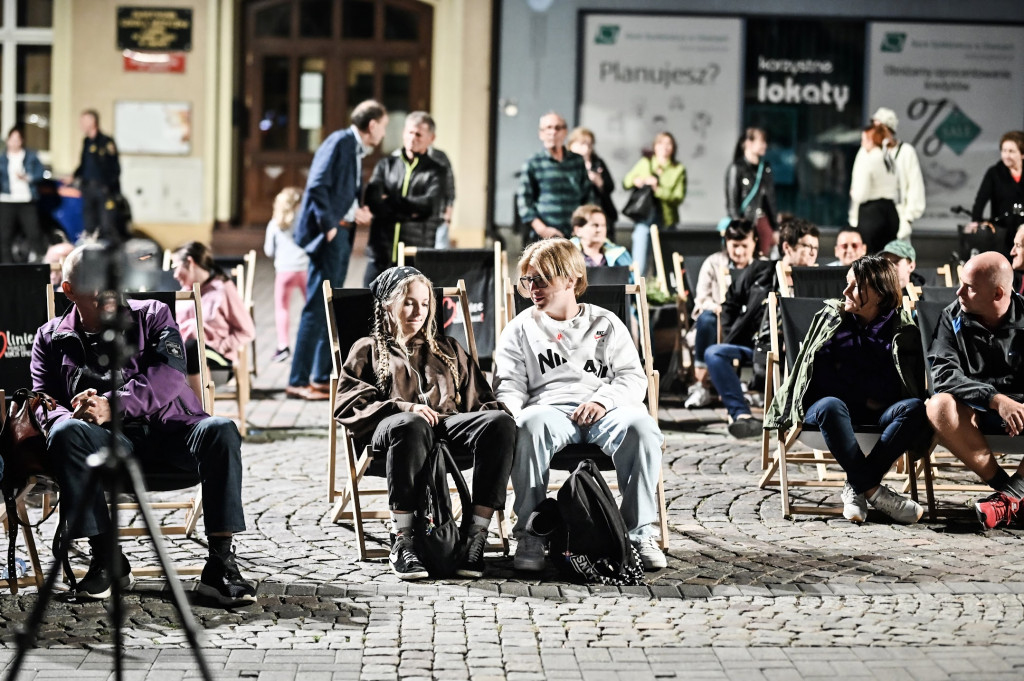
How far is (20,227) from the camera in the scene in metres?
17.5

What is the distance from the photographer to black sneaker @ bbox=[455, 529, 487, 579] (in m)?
6.22

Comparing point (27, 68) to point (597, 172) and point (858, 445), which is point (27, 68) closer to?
point (597, 172)

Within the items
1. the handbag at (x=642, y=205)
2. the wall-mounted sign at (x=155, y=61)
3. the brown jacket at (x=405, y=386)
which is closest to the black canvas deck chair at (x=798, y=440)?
the brown jacket at (x=405, y=386)

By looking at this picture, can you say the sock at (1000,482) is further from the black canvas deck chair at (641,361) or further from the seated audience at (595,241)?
the seated audience at (595,241)

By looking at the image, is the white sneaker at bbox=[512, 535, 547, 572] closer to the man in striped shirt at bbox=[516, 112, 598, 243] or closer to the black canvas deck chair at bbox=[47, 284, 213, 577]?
the black canvas deck chair at bbox=[47, 284, 213, 577]

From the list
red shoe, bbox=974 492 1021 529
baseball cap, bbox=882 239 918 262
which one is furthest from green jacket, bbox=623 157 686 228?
red shoe, bbox=974 492 1021 529

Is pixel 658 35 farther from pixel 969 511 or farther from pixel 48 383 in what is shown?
pixel 48 383

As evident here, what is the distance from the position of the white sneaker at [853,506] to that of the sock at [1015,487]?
665mm

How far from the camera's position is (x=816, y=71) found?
18125 millimetres

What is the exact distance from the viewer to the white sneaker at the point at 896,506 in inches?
279

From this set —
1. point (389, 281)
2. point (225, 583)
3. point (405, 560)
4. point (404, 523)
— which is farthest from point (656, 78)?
point (225, 583)

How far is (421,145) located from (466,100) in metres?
8.12

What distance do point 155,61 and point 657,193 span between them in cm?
762

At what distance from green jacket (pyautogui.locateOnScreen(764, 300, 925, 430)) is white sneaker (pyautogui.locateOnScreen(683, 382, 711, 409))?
2.87 m
